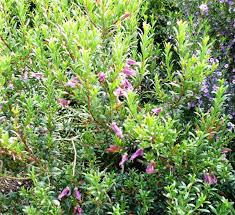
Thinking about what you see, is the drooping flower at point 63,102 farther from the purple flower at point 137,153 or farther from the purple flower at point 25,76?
the purple flower at point 137,153

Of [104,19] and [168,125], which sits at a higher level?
[104,19]

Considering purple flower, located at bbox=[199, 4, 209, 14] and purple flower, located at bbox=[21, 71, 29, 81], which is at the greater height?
purple flower, located at bbox=[199, 4, 209, 14]

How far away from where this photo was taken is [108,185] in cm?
194

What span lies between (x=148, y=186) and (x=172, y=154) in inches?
10.2

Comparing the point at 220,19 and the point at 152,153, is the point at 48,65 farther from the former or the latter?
the point at 220,19

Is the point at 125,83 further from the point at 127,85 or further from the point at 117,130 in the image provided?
the point at 117,130

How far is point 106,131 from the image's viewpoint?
7.14 feet

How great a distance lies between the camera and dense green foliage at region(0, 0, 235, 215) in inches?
76.5

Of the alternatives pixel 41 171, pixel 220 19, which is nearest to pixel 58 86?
pixel 41 171

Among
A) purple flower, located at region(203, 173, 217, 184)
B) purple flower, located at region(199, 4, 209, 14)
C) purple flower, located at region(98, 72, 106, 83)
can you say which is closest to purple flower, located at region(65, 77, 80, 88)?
purple flower, located at region(98, 72, 106, 83)

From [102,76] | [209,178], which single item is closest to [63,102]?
[102,76]

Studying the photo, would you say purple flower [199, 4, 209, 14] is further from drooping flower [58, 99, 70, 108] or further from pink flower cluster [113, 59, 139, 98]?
drooping flower [58, 99, 70, 108]

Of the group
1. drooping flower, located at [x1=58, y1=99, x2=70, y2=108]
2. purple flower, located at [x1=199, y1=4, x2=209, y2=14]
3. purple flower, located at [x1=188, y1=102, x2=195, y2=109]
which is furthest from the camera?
purple flower, located at [x1=199, y1=4, x2=209, y2=14]

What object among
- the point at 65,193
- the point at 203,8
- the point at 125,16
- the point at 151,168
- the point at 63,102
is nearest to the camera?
the point at 151,168
